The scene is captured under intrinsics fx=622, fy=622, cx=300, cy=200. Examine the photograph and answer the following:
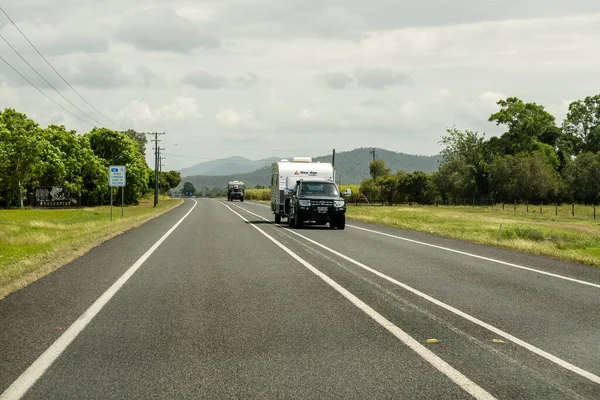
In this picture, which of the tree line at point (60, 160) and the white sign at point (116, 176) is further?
the tree line at point (60, 160)

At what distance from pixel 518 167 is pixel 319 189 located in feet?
204

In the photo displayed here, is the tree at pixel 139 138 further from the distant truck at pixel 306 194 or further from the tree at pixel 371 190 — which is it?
the distant truck at pixel 306 194

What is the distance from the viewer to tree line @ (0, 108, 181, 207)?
210 ft

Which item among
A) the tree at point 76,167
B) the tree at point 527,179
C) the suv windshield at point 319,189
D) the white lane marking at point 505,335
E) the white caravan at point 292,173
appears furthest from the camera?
the tree at point 527,179

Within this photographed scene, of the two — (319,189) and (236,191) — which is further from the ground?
(319,189)


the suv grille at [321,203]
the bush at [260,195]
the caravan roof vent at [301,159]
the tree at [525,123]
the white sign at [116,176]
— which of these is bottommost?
the bush at [260,195]

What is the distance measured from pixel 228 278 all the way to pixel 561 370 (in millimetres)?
6889

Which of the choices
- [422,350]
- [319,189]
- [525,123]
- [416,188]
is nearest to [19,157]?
[319,189]

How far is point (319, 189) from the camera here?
27.9 m

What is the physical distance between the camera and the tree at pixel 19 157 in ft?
208

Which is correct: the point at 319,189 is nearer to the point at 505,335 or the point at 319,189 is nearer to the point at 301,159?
the point at 301,159

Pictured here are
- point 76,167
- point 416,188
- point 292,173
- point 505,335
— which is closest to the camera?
point 505,335

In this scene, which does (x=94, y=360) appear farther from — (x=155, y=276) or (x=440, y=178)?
(x=440, y=178)

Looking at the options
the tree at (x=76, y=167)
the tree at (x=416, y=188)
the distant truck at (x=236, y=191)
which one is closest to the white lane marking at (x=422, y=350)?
the tree at (x=76, y=167)
